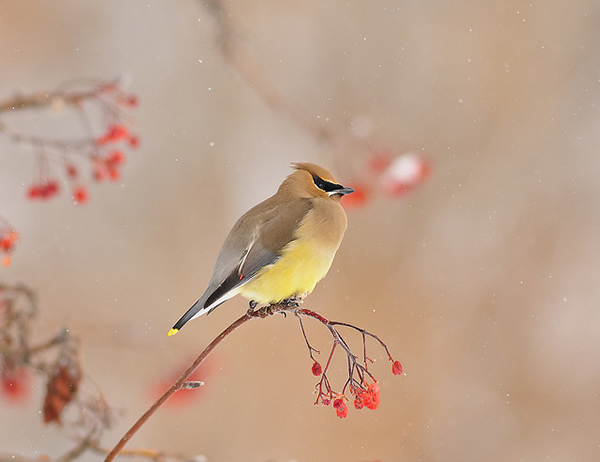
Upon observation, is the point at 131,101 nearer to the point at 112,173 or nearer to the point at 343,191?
the point at 112,173

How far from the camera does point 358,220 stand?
462cm

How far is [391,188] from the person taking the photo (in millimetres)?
2627

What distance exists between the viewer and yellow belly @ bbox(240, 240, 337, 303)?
1696 mm

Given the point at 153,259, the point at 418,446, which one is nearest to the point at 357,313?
the point at 418,446

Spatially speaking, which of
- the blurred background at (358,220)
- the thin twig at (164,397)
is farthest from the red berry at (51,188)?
the blurred background at (358,220)

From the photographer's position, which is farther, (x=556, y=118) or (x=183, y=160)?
(x=556, y=118)

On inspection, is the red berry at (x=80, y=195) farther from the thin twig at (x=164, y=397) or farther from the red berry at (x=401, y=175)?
the red berry at (x=401, y=175)

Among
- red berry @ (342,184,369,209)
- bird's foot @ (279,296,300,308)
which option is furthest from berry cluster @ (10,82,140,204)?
red berry @ (342,184,369,209)

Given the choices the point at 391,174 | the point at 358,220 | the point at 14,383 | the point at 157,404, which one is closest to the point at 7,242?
the point at 14,383

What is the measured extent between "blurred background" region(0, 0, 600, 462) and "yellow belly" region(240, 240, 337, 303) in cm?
243

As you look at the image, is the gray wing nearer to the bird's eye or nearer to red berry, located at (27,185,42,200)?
the bird's eye

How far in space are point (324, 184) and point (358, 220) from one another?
2889mm

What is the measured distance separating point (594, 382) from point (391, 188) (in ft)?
10.1

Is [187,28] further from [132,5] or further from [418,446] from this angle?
[418,446]
